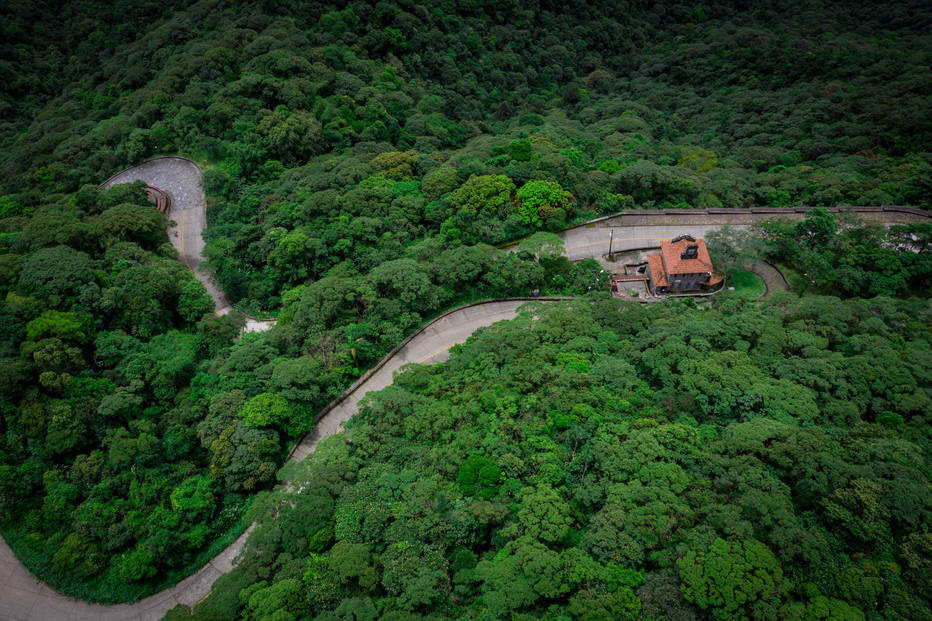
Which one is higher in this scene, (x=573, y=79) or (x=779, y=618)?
(x=779, y=618)

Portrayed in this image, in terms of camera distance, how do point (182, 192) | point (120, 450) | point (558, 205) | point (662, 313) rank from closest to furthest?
point (120, 450), point (662, 313), point (558, 205), point (182, 192)

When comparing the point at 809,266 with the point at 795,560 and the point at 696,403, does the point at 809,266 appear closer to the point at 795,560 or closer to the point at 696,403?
the point at 696,403

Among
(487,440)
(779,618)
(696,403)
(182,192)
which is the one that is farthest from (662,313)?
(182,192)

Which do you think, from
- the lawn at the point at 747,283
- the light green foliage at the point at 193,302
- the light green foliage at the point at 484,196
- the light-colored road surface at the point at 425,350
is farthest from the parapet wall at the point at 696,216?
the light green foliage at the point at 193,302

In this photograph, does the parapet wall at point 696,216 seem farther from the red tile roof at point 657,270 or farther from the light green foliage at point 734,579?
the light green foliage at point 734,579

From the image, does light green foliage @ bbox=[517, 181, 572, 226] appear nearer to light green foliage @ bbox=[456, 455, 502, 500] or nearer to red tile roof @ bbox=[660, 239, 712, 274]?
red tile roof @ bbox=[660, 239, 712, 274]

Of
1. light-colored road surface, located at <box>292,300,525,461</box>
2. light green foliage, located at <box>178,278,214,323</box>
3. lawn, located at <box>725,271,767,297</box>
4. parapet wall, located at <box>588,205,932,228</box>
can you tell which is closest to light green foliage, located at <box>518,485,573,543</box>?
light-colored road surface, located at <box>292,300,525,461</box>
